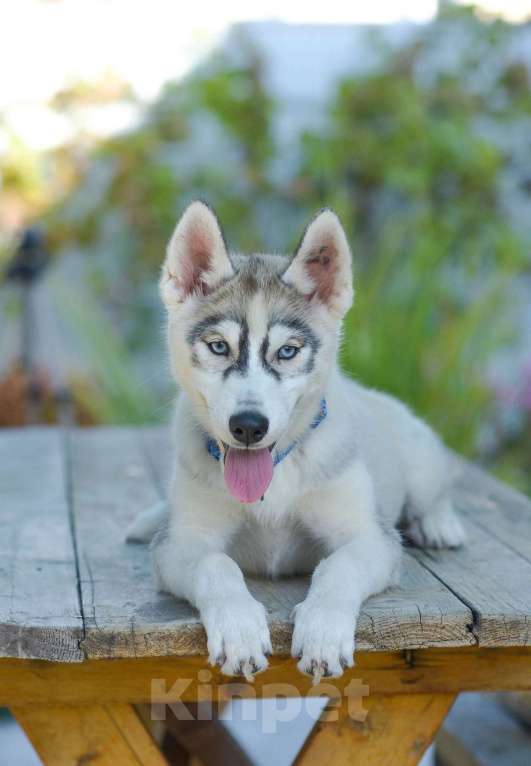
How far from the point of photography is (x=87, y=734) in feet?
7.45

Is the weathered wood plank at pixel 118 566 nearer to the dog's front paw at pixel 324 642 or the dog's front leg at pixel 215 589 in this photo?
the dog's front leg at pixel 215 589

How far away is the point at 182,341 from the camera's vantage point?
99.4 inches

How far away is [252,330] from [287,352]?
0.32ft

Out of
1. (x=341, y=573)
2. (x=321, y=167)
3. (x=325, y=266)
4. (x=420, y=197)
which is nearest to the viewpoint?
(x=341, y=573)

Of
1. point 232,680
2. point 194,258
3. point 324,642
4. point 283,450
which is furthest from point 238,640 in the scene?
point 194,258

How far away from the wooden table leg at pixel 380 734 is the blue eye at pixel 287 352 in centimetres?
80

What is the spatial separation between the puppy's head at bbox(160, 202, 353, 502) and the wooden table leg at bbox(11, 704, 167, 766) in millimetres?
563

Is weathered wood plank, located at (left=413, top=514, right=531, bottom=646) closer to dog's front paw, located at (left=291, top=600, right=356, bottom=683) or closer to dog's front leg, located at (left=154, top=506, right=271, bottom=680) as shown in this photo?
dog's front paw, located at (left=291, top=600, right=356, bottom=683)

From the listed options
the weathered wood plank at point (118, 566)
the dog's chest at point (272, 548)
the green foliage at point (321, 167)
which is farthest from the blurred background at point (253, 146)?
the dog's chest at point (272, 548)

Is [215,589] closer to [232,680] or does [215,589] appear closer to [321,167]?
[232,680]

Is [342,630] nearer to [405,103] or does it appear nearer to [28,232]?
[28,232]

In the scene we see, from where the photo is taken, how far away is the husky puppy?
2.32m

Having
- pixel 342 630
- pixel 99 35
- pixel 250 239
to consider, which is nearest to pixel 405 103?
pixel 250 239

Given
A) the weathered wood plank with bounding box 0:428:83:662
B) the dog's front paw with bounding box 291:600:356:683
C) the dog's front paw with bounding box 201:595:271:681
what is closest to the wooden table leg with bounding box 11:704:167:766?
the weathered wood plank with bounding box 0:428:83:662
